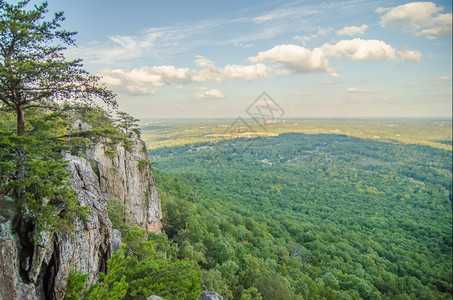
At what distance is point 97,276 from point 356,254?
1655 inches

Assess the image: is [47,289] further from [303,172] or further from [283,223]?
[303,172]

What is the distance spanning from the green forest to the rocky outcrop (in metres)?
4.15

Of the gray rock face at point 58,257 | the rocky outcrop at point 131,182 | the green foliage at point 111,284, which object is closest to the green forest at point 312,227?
the rocky outcrop at point 131,182

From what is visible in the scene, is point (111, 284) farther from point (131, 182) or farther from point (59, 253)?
point (131, 182)

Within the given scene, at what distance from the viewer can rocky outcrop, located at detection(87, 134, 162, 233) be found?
17266mm

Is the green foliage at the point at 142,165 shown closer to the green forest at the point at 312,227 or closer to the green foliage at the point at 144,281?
the green forest at the point at 312,227

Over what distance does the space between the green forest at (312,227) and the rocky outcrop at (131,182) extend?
13.6 ft

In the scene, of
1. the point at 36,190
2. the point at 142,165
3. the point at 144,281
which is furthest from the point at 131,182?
the point at 36,190

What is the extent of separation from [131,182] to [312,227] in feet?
129

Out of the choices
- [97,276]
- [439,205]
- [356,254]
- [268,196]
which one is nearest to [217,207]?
[356,254]

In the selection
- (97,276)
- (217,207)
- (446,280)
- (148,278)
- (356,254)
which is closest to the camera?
(97,276)

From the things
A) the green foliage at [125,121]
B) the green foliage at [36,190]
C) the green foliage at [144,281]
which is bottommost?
the green foliage at [144,281]

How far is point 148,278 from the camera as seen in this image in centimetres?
939

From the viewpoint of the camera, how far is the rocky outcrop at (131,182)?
56.6 feet
